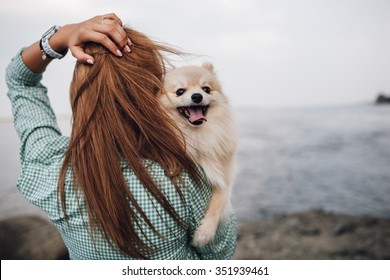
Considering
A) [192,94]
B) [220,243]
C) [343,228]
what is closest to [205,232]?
[220,243]

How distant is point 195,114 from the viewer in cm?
153

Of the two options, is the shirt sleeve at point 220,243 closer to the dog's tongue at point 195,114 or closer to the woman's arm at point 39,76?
the dog's tongue at point 195,114

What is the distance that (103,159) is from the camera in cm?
99

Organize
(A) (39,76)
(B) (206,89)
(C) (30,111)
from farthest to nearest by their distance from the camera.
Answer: (B) (206,89), (A) (39,76), (C) (30,111)

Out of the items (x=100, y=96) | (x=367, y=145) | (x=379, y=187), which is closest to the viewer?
(x=100, y=96)

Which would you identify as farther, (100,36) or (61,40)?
(61,40)

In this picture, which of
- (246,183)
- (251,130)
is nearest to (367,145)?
(246,183)

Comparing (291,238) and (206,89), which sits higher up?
(206,89)

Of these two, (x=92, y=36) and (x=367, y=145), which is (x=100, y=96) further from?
(x=367, y=145)

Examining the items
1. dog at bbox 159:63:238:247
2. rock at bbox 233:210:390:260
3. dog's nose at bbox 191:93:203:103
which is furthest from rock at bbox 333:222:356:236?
dog's nose at bbox 191:93:203:103

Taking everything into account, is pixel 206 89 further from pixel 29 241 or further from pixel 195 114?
pixel 29 241

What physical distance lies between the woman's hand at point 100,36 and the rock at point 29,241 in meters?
2.26
